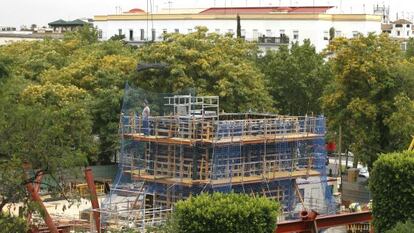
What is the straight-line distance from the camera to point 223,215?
26.7 metres

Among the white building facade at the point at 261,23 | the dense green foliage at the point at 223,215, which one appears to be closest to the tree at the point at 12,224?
the dense green foliage at the point at 223,215

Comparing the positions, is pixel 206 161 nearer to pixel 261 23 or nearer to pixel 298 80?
pixel 298 80

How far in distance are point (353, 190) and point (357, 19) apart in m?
45.7

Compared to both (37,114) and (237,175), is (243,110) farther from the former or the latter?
(37,114)

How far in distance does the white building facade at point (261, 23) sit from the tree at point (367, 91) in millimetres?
37441

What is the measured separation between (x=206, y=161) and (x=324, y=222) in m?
4.88

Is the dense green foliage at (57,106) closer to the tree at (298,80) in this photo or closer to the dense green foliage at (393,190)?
the dense green foliage at (393,190)

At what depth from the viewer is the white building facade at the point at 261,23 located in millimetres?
90812

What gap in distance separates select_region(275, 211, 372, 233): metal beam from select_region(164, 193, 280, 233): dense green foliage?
225 inches

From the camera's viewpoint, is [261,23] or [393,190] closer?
[393,190]


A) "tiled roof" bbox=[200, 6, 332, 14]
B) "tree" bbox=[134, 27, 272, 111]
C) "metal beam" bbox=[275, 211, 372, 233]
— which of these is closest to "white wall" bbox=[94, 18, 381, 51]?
"tiled roof" bbox=[200, 6, 332, 14]

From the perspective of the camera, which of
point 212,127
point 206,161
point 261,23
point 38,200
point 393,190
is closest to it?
point 38,200

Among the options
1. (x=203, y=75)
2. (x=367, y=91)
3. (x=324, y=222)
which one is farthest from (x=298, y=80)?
(x=324, y=222)

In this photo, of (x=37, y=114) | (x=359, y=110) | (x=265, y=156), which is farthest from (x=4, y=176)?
(x=359, y=110)
